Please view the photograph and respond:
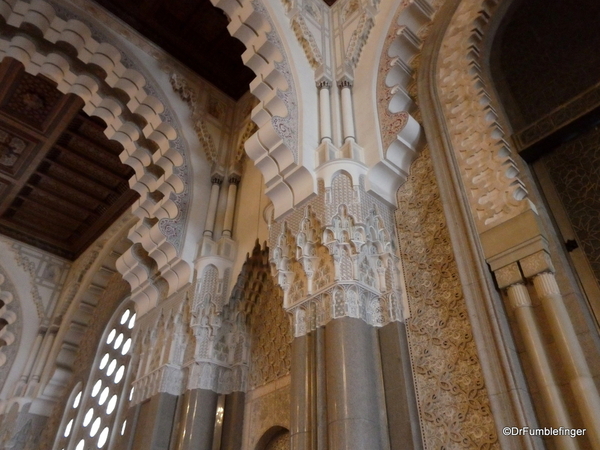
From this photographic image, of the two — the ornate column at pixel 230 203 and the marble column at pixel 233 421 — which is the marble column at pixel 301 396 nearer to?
the marble column at pixel 233 421

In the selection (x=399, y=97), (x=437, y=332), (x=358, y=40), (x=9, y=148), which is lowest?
(x=437, y=332)

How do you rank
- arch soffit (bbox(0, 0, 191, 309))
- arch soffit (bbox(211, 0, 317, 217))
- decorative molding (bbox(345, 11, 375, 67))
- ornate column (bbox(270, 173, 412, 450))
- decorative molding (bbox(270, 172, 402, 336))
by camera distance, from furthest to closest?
1. arch soffit (bbox(0, 0, 191, 309))
2. decorative molding (bbox(345, 11, 375, 67))
3. arch soffit (bbox(211, 0, 317, 217))
4. decorative molding (bbox(270, 172, 402, 336))
5. ornate column (bbox(270, 173, 412, 450))

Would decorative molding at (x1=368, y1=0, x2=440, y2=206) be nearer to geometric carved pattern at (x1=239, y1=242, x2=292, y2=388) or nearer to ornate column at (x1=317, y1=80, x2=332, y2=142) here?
ornate column at (x1=317, y1=80, x2=332, y2=142)

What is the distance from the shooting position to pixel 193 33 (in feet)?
18.3

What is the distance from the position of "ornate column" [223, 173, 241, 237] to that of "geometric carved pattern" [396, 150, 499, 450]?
2044 mm

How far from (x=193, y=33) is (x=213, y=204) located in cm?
202

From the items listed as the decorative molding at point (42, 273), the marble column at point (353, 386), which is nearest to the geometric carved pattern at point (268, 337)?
the marble column at point (353, 386)

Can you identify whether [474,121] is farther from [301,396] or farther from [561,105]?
[301,396]

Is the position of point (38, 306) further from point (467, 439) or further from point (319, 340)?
point (467, 439)

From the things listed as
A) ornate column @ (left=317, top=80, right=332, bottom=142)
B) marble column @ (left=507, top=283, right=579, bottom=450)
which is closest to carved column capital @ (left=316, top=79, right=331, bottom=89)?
ornate column @ (left=317, top=80, right=332, bottom=142)

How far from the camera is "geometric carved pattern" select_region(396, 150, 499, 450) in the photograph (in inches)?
92.6

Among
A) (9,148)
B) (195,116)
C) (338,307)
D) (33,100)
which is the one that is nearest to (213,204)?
(195,116)

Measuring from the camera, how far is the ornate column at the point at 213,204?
4.89m

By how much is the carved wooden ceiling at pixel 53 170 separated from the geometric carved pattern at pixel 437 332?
4913 millimetres
